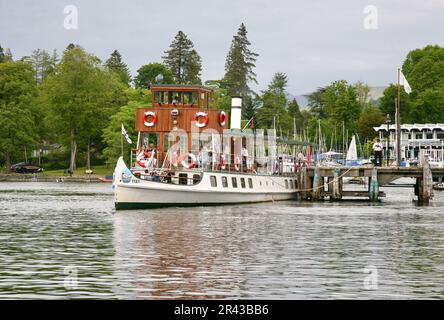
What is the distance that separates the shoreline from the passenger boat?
3142 inches

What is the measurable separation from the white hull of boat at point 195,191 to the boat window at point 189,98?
18.8 feet

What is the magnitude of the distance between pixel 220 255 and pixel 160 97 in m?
36.5

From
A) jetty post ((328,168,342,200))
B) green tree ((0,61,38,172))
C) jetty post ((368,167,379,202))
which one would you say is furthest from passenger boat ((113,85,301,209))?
green tree ((0,61,38,172))

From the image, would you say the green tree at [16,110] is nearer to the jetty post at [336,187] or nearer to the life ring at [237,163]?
the jetty post at [336,187]

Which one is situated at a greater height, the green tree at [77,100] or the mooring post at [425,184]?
the green tree at [77,100]

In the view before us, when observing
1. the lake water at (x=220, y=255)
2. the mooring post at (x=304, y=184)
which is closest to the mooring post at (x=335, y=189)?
the mooring post at (x=304, y=184)

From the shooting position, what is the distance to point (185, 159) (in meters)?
71.2

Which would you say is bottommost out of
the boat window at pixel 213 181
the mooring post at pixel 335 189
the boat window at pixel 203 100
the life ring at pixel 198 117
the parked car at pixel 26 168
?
the mooring post at pixel 335 189

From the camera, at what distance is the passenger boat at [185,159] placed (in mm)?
67125

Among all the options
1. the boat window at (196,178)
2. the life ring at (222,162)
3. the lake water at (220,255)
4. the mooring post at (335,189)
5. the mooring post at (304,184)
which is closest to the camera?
the lake water at (220,255)

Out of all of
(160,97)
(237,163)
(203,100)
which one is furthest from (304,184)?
(160,97)
